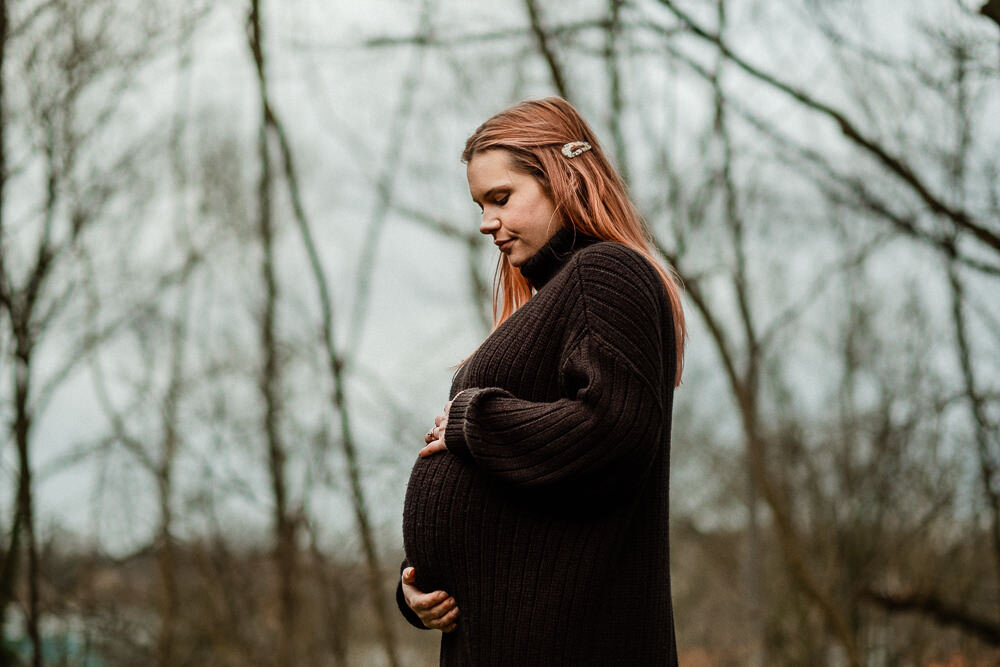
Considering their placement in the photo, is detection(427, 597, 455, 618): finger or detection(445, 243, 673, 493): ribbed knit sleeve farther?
detection(427, 597, 455, 618): finger

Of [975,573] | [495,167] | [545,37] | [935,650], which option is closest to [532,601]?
[495,167]

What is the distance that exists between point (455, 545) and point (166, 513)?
8229 mm

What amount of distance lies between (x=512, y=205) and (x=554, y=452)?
51cm

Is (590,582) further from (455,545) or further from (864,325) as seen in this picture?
(864,325)

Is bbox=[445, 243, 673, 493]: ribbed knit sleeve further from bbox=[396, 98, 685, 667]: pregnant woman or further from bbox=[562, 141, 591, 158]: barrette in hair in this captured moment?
bbox=[562, 141, 591, 158]: barrette in hair

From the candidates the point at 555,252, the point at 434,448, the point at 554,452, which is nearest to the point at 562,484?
the point at 554,452

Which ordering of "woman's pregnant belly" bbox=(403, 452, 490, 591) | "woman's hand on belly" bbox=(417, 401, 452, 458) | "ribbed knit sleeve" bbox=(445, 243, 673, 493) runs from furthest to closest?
"woman's hand on belly" bbox=(417, 401, 452, 458) < "woman's pregnant belly" bbox=(403, 452, 490, 591) < "ribbed knit sleeve" bbox=(445, 243, 673, 493)

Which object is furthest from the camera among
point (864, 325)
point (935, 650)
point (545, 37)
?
point (864, 325)

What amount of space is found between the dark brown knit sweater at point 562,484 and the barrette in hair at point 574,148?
0.72 ft

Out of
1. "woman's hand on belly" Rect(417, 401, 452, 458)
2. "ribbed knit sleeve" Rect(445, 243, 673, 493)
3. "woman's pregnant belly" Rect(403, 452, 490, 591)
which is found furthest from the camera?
"woman's hand on belly" Rect(417, 401, 452, 458)

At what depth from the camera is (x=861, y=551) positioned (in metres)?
9.50

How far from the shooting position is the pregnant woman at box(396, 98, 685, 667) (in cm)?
162

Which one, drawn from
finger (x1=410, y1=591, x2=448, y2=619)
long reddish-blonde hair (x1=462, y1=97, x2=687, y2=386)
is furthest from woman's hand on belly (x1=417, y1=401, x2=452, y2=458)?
long reddish-blonde hair (x1=462, y1=97, x2=687, y2=386)

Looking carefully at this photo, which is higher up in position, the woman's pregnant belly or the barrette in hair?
the barrette in hair
